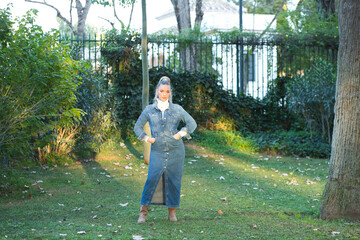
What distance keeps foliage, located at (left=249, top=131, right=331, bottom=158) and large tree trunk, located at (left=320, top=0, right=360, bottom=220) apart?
6033 mm

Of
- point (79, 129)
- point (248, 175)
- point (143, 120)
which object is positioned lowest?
point (248, 175)

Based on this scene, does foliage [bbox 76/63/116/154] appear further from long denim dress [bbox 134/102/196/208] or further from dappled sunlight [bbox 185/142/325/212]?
long denim dress [bbox 134/102/196/208]

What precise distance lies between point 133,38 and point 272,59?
16.2ft

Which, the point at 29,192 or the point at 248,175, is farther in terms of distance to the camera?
the point at 248,175

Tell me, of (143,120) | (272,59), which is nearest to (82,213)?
(143,120)

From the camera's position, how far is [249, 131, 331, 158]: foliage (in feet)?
35.9

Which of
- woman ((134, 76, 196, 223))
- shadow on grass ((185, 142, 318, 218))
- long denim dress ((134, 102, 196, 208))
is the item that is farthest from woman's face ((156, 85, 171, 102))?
shadow on grass ((185, 142, 318, 218))

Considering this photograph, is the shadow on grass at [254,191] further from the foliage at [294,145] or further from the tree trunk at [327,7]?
the tree trunk at [327,7]

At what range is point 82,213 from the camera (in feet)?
17.7

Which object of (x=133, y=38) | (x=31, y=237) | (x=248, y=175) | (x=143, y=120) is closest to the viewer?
(x=31, y=237)

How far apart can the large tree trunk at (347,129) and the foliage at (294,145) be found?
6.03 meters

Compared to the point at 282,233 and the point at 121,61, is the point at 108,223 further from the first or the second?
the point at 121,61

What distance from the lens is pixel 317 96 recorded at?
11164 millimetres

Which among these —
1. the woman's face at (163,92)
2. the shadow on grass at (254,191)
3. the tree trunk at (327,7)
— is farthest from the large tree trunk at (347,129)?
the tree trunk at (327,7)
